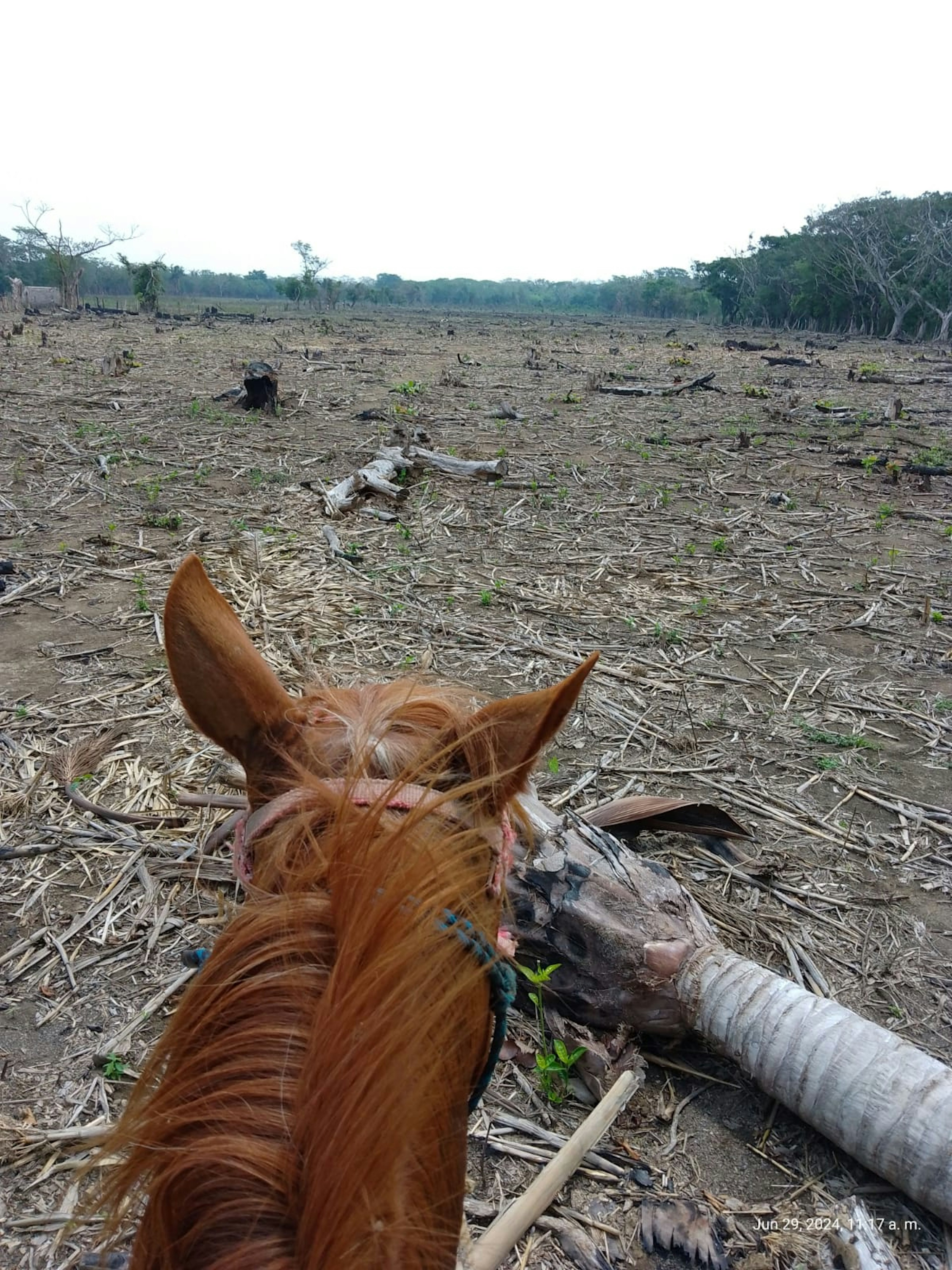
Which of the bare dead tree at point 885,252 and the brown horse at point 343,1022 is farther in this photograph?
the bare dead tree at point 885,252

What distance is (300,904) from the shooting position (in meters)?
0.97

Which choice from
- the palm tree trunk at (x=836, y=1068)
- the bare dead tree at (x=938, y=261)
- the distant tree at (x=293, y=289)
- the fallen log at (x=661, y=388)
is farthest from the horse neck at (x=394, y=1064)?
the distant tree at (x=293, y=289)

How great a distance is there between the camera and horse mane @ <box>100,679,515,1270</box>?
754mm

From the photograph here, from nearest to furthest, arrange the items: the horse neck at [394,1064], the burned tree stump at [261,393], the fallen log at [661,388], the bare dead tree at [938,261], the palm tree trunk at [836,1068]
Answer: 1. the horse neck at [394,1064]
2. the palm tree trunk at [836,1068]
3. the burned tree stump at [261,393]
4. the fallen log at [661,388]
5. the bare dead tree at [938,261]

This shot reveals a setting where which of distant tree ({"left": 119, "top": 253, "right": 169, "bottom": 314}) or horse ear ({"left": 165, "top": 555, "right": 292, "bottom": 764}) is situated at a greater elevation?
distant tree ({"left": 119, "top": 253, "right": 169, "bottom": 314})

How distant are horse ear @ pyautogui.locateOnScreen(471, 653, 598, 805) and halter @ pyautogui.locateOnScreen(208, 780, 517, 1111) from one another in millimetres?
73

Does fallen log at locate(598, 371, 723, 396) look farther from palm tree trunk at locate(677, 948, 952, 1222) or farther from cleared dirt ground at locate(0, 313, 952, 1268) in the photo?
palm tree trunk at locate(677, 948, 952, 1222)

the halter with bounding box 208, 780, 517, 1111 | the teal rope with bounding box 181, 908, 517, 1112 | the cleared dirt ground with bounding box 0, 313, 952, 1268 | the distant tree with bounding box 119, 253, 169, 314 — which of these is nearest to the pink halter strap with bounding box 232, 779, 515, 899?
the halter with bounding box 208, 780, 517, 1111

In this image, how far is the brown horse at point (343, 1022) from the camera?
759mm

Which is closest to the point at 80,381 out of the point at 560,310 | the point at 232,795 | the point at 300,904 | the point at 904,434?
the point at 232,795

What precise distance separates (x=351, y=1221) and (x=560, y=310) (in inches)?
4067

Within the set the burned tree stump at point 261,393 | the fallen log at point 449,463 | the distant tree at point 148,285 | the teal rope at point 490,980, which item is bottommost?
the teal rope at point 490,980

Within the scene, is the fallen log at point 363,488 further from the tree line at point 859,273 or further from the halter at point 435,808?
the tree line at point 859,273

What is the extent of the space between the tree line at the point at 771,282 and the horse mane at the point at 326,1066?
4801cm
